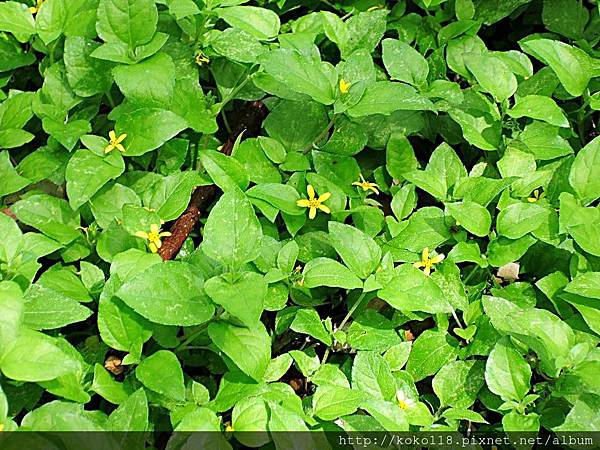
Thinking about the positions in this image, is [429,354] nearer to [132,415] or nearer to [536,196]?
[536,196]

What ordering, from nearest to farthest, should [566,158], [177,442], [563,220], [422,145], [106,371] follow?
1. [177,442]
2. [106,371]
3. [563,220]
4. [566,158]
5. [422,145]

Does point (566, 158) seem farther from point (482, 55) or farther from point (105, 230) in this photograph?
point (105, 230)

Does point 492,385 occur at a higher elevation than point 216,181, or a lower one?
lower

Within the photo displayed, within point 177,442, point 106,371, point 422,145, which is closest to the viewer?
point 177,442

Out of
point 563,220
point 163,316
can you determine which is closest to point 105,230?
point 163,316

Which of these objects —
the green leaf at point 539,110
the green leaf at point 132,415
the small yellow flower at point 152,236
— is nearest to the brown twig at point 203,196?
the small yellow flower at point 152,236

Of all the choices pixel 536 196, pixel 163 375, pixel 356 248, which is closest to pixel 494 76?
pixel 536 196

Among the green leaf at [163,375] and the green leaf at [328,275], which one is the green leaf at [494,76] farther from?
the green leaf at [163,375]
